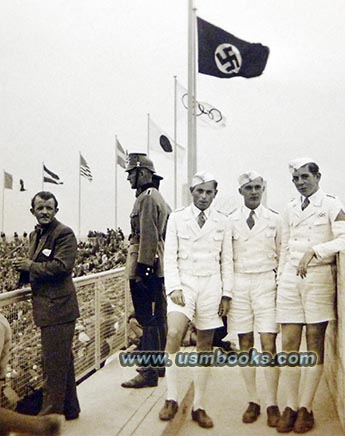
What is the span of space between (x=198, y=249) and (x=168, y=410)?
1.06 meters

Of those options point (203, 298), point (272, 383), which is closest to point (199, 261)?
point (203, 298)

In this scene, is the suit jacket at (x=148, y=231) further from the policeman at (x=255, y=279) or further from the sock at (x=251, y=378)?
the sock at (x=251, y=378)

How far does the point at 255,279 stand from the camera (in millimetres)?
4250

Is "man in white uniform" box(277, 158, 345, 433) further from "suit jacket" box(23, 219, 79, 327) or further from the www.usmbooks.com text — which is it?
"suit jacket" box(23, 219, 79, 327)

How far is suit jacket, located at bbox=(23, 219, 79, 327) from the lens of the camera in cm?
393

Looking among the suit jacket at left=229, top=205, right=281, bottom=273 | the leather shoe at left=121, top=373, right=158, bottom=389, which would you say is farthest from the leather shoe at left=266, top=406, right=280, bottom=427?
the leather shoe at left=121, top=373, right=158, bottom=389

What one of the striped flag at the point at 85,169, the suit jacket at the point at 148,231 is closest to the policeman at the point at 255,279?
the suit jacket at the point at 148,231

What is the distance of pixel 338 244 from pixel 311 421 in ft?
3.63

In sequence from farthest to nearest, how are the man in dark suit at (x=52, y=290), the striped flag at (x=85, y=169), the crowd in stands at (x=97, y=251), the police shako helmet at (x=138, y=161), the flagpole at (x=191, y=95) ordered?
the striped flag at (x=85, y=169) → the crowd in stands at (x=97, y=251) → the flagpole at (x=191, y=95) → the police shako helmet at (x=138, y=161) → the man in dark suit at (x=52, y=290)

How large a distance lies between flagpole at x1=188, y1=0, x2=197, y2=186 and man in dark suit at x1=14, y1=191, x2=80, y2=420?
3.49m

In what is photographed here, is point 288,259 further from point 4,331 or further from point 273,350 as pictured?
point 4,331

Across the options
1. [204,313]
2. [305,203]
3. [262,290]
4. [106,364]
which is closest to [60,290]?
[204,313]

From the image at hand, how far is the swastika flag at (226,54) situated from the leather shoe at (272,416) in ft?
15.1

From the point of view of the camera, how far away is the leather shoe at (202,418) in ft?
13.8
